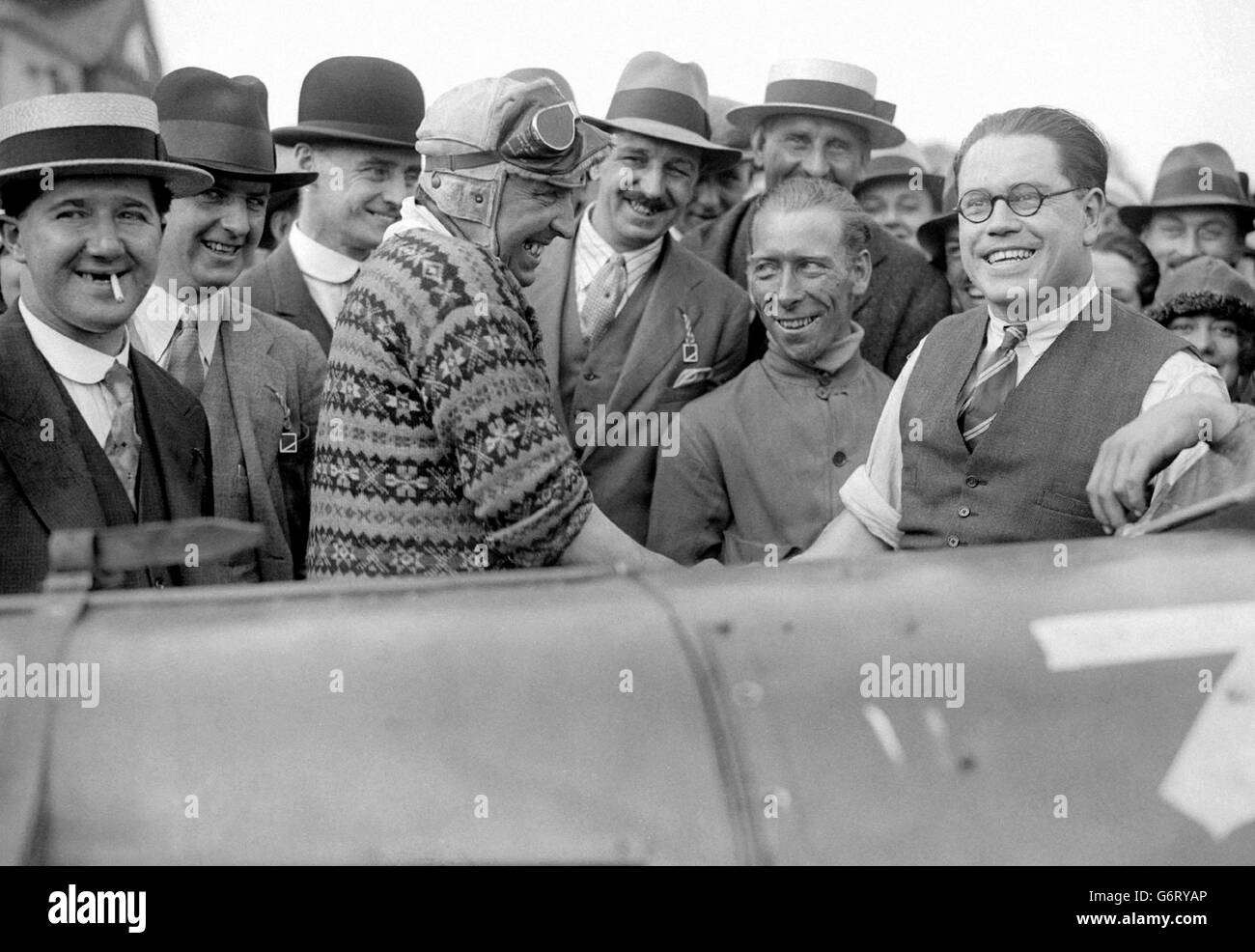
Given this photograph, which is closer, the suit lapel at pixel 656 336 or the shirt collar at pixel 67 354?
the shirt collar at pixel 67 354

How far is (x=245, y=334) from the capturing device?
155 inches

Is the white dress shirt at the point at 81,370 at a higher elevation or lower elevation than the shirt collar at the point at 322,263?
lower

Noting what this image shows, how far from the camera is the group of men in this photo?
2.68m

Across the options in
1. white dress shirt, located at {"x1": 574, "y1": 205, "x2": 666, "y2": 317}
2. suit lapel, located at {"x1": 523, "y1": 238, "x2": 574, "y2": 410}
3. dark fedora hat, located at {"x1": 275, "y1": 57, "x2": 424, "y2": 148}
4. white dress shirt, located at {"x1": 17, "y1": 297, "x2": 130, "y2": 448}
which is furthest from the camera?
dark fedora hat, located at {"x1": 275, "y1": 57, "x2": 424, "y2": 148}

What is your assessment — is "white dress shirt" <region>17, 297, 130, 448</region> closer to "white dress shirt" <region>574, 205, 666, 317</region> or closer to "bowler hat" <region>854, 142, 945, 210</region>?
"white dress shirt" <region>574, 205, 666, 317</region>

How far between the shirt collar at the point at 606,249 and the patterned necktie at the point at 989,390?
160 centimetres

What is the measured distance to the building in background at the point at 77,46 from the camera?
4898 mm

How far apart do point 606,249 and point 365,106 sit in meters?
0.91

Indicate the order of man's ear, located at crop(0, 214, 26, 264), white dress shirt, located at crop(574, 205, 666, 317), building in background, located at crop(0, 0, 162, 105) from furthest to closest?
building in background, located at crop(0, 0, 162, 105), white dress shirt, located at crop(574, 205, 666, 317), man's ear, located at crop(0, 214, 26, 264)

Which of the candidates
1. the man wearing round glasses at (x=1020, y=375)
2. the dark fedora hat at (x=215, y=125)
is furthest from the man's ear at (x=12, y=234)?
the man wearing round glasses at (x=1020, y=375)

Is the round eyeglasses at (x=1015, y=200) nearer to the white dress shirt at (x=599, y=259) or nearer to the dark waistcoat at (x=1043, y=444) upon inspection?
the dark waistcoat at (x=1043, y=444)

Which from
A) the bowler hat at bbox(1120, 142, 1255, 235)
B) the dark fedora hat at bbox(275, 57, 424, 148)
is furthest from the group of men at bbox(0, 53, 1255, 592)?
the bowler hat at bbox(1120, 142, 1255, 235)

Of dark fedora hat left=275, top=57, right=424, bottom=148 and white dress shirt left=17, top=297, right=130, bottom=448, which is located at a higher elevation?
dark fedora hat left=275, top=57, right=424, bottom=148
